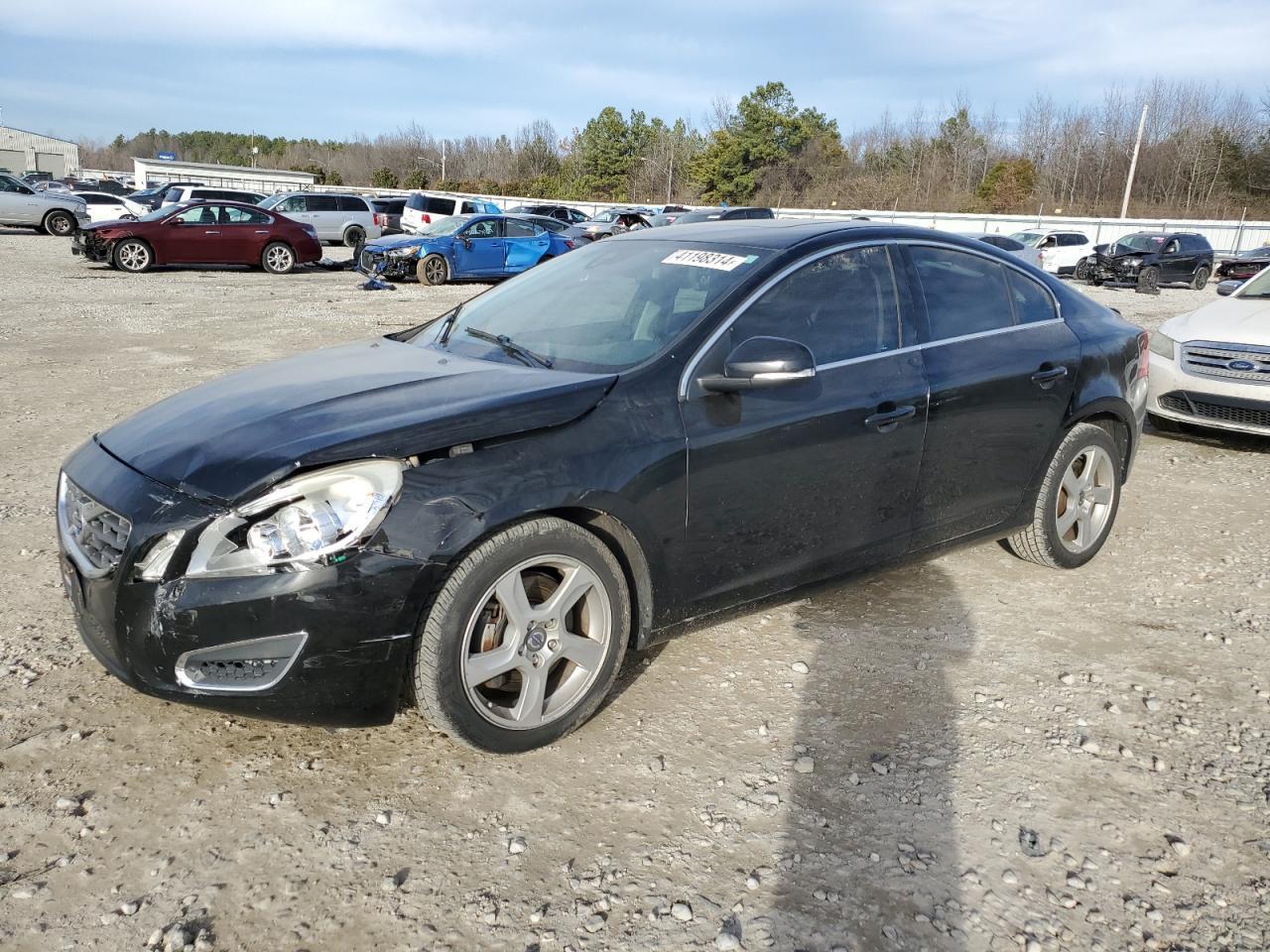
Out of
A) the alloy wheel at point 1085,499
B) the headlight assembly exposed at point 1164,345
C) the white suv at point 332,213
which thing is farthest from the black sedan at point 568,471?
the white suv at point 332,213

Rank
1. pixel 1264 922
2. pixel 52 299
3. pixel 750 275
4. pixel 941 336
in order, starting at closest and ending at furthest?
pixel 1264 922
pixel 750 275
pixel 941 336
pixel 52 299

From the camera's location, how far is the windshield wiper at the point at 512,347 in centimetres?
339

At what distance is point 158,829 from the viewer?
2.56 metres

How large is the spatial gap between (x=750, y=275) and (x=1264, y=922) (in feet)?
7.84

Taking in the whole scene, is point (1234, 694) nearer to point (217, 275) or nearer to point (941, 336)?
point (941, 336)

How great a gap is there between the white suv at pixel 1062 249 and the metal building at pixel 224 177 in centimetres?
5480

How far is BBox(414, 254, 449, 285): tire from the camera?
1895cm

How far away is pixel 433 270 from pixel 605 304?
16.3 meters

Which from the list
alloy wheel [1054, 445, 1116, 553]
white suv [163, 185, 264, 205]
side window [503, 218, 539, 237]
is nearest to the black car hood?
alloy wheel [1054, 445, 1116, 553]

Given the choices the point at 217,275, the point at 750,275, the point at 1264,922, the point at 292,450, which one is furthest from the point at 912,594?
the point at 217,275

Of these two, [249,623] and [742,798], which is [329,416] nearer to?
[249,623]

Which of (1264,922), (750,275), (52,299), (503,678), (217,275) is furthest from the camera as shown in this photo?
(217,275)

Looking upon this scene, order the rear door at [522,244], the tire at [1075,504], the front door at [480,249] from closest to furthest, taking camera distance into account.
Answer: the tire at [1075,504] < the front door at [480,249] < the rear door at [522,244]

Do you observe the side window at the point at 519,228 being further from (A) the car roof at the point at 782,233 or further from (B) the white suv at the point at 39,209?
(A) the car roof at the point at 782,233
